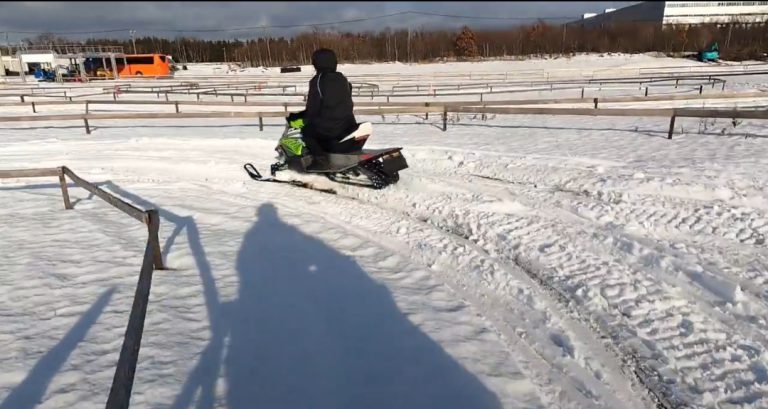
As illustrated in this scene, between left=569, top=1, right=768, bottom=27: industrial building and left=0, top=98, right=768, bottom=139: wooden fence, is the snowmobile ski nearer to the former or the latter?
left=0, top=98, right=768, bottom=139: wooden fence

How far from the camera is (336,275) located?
4.83 m

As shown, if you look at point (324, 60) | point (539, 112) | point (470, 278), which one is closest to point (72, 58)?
point (539, 112)

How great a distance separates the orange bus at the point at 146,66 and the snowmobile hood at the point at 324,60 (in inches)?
1771

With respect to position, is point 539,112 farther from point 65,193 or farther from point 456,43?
point 456,43

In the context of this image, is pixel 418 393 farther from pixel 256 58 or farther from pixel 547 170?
pixel 256 58

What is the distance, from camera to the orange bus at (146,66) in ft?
152

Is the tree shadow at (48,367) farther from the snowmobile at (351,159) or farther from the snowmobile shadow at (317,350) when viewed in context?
the snowmobile at (351,159)

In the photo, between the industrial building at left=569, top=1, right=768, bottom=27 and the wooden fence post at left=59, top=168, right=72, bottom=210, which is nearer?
the wooden fence post at left=59, top=168, right=72, bottom=210

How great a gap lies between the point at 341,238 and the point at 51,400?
3317 mm

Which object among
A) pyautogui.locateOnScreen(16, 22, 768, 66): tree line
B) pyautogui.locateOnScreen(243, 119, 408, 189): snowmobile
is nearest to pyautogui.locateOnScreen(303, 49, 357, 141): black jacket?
pyautogui.locateOnScreen(243, 119, 408, 189): snowmobile

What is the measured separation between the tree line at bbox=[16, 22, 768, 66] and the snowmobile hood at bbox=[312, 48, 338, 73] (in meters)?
55.9

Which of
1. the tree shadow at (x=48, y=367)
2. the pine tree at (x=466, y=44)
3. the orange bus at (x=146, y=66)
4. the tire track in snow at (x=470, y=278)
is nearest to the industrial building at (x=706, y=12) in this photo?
the pine tree at (x=466, y=44)


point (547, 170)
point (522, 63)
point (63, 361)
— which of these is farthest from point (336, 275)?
point (522, 63)

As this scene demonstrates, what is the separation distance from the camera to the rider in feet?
23.2
